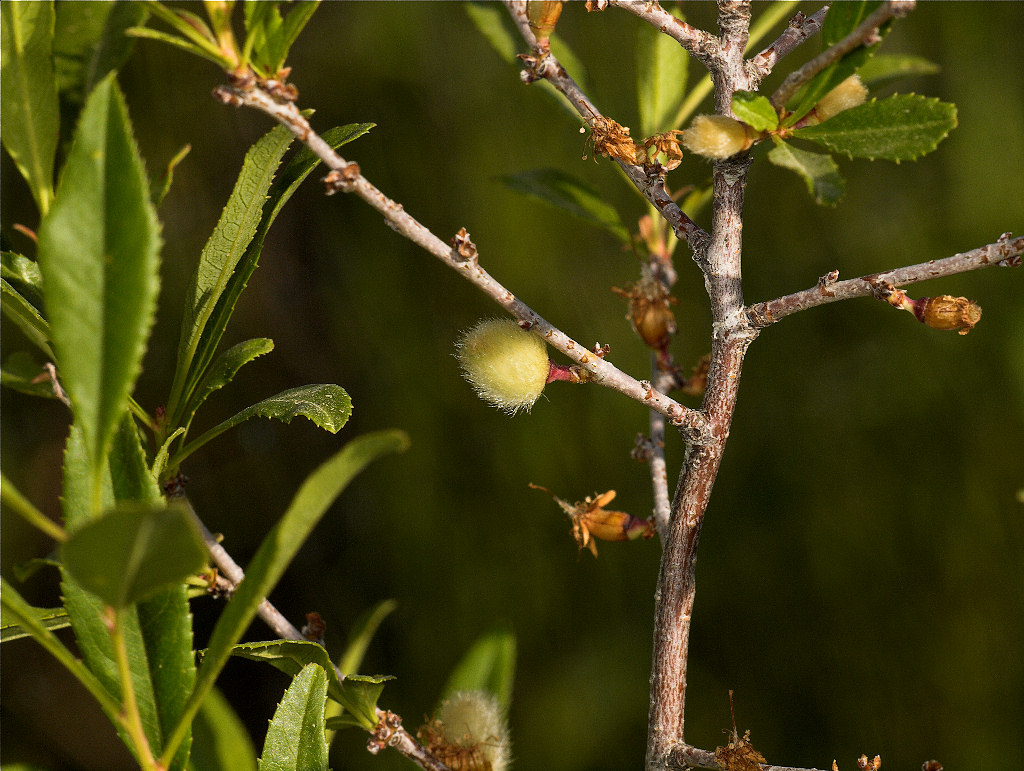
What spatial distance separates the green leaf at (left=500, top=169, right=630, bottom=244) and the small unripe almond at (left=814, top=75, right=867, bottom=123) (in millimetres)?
238

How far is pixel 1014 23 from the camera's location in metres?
1.21

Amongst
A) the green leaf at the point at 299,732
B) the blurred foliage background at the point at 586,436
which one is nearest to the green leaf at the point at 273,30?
the green leaf at the point at 299,732

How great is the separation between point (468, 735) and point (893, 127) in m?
0.55

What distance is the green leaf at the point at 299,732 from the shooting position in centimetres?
46

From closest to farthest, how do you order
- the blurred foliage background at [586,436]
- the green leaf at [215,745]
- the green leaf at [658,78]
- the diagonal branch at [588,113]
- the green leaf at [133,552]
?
the green leaf at [133,552] < the diagonal branch at [588,113] < the green leaf at [215,745] < the green leaf at [658,78] < the blurred foliage background at [586,436]

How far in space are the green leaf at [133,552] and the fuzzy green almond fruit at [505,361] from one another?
0.25m

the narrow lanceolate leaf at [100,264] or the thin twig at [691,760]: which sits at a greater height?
the narrow lanceolate leaf at [100,264]

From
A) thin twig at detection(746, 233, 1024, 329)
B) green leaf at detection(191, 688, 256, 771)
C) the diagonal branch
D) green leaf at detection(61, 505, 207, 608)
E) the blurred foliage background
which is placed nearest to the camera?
green leaf at detection(61, 505, 207, 608)

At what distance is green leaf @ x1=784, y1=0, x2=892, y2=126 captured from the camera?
15.4 inches

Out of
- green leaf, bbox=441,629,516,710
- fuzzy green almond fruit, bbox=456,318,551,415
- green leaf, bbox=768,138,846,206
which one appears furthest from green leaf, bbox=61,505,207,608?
green leaf, bbox=441,629,516,710

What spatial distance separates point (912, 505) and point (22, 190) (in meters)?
1.85

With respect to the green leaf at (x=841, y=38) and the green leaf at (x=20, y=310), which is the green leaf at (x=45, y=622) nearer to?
the green leaf at (x=20, y=310)

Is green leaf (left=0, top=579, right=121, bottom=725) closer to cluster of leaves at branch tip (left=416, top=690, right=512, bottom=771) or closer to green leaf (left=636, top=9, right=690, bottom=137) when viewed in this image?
cluster of leaves at branch tip (left=416, top=690, right=512, bottom=771)

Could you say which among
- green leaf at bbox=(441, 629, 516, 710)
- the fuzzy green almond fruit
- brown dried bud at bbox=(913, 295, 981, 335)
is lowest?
green leaf at bbox=(441, 629, 516, 710)
